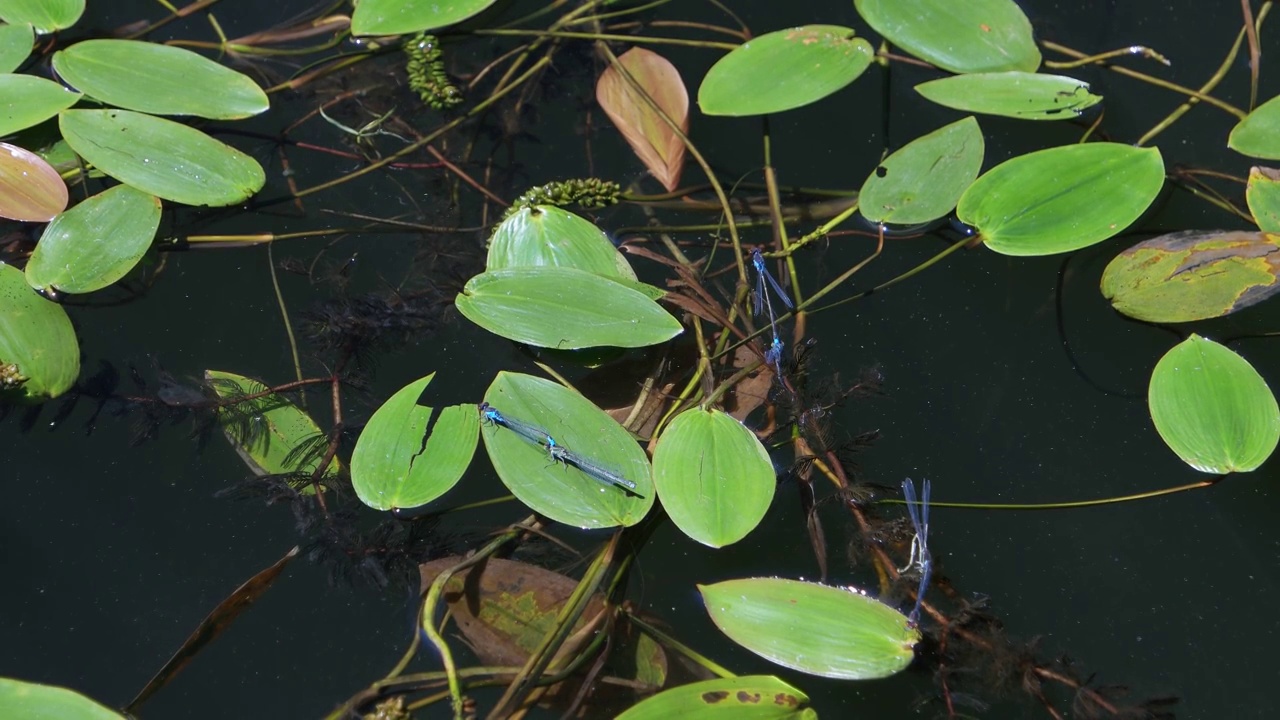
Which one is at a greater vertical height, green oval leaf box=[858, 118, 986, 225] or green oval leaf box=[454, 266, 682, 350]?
green oval leaf box=[858, 118, 986, 225]

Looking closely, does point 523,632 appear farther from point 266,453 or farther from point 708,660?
point 266,453

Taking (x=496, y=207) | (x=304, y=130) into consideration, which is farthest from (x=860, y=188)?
(x=304, y=130)

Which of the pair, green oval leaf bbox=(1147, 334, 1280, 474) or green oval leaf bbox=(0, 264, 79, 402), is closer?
green oval leaf bbox=(1147, 334, 1280, 474)

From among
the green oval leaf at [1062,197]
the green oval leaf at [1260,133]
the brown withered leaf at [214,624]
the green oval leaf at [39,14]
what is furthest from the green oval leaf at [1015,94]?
the green oval leaf at [39,14]

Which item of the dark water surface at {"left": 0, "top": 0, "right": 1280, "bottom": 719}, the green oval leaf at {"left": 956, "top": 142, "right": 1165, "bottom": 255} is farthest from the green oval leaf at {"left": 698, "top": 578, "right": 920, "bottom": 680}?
the green oval leaf at {"left": 956, "top": 142, "right": 1165, "bottom": 255}

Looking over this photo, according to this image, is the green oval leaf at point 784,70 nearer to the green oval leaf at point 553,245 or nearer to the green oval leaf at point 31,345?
the green oval leaf at point 553,245

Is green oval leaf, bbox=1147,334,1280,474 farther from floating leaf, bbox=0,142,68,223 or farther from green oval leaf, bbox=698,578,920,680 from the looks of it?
floating leaf, bbox=0,142,68,223
